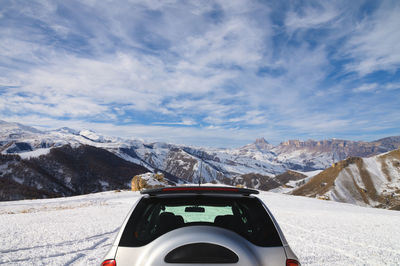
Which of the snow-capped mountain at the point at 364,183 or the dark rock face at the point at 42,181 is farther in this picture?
the snow-capped mountain at the point at 364,183

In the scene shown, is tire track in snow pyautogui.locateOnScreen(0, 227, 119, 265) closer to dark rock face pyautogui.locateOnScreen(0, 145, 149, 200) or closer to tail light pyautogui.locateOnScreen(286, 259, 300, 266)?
tail light pyautogui.locateOnScreen(286, 259, 300, 266)

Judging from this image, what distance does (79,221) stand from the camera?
12.5 m

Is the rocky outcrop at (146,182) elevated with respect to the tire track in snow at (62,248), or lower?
elevated

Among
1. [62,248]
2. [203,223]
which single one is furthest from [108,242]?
[203,223]

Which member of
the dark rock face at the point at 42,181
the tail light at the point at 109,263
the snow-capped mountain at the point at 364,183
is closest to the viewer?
the tail light at the point at 109,263

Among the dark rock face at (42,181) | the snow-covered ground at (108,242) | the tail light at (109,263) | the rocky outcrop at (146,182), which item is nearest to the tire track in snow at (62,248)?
the snow-covered ground at (108,242)

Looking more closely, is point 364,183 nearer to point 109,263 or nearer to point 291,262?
point 291,262

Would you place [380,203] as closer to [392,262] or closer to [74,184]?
[392,262]

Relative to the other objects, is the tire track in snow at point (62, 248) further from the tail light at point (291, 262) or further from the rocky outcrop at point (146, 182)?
the rocky outcrop at point (146, 182)

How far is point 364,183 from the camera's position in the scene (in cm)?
17488

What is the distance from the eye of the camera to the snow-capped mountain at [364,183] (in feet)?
515

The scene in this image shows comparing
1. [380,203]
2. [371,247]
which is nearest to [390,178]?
[380,203]

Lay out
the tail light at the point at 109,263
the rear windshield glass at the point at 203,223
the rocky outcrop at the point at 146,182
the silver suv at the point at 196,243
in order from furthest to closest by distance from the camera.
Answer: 1. the rocky outcrop at the point at 146,182
2. the rear windshield glass at the point at 203,223
3. the tail light at the point at 109,263
4. the silver suv at the point at 196,243

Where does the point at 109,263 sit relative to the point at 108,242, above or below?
above
